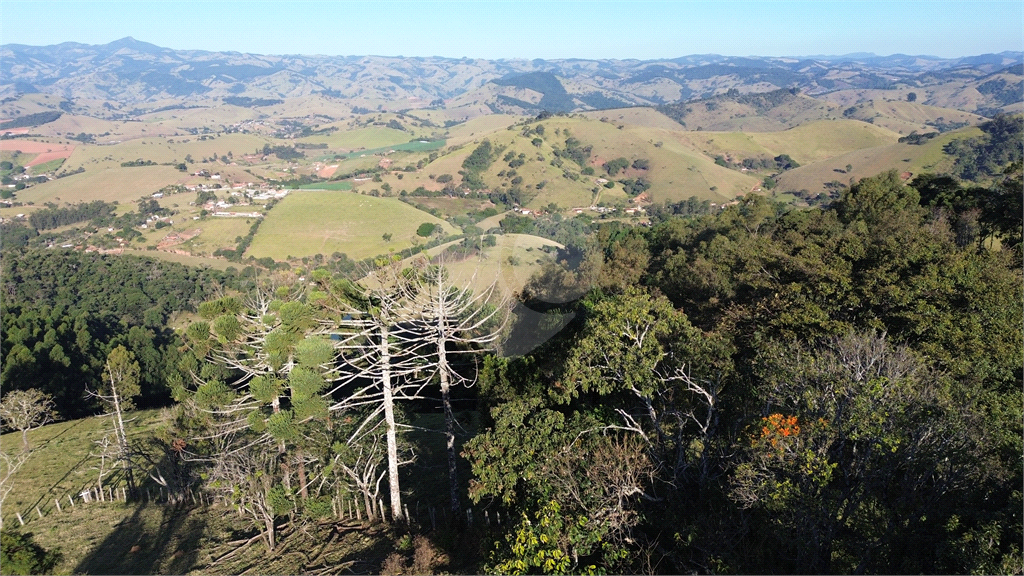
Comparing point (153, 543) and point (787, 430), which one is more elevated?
point (787, 430)

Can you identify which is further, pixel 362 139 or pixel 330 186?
pixel 362 139

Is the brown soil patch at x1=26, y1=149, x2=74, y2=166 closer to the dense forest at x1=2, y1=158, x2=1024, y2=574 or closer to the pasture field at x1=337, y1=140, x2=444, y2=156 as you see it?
the pasture field at x1=337, y1=140, x2=444, y2=156

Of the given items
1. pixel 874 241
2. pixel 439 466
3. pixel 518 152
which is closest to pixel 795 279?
pixel 874 241

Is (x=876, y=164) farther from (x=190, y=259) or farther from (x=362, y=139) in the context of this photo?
(x=362, y=139)

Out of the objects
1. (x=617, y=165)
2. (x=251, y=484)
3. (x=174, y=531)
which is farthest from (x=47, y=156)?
(x=251, y=484)

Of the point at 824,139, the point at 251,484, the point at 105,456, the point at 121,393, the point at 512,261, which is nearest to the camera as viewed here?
the point at 251,484

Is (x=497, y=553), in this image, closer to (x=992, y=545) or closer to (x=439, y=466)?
(x=992, y=545)

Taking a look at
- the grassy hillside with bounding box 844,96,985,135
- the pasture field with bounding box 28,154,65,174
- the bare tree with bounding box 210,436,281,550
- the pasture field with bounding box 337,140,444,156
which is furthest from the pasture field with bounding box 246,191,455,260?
the grassy hillside with bounding box 844,96,985,135
